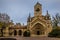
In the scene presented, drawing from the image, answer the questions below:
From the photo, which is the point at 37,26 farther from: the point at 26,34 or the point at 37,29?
the point at 26,34

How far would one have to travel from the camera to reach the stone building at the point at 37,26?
6775 cm

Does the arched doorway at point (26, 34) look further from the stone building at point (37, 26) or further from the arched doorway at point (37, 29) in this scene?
the arched doorway at point (37, 29)

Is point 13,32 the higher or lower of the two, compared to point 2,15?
lower

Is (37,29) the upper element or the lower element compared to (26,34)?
upper

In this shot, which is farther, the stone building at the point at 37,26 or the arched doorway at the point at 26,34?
the stone building at the point at 37,26

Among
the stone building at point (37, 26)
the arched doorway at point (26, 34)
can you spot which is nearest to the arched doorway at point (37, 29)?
the stone building at point (37, 26)

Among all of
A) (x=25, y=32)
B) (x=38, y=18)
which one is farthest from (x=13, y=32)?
(x=38, y=18)

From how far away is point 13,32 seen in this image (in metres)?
70.2

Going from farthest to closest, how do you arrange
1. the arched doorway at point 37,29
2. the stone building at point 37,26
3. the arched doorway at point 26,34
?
the arched doorway at point 37,29 → the stone building at point 37,26 → the arched doorway at point 26,34

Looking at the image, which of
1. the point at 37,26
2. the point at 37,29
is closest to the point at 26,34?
the point at 37,29

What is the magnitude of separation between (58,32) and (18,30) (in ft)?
72.6

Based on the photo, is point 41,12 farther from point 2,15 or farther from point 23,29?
point 2,15

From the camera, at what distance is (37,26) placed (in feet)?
226

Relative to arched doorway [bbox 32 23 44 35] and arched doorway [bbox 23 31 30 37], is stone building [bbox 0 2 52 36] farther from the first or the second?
arched doorway [bbox 23 31 30 37]
